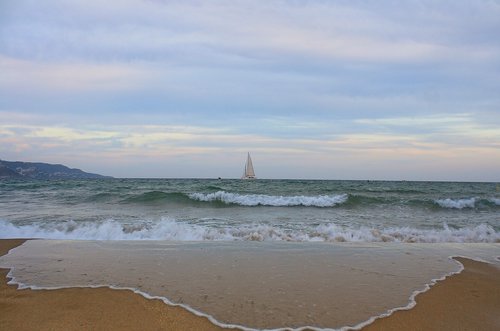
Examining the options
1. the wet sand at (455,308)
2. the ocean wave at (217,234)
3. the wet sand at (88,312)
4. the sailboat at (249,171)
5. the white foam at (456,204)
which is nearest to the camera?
the wet sand at (88,312)

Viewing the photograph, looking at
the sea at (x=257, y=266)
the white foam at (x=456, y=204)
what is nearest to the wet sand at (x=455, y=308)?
the sea at (x=257, y=266)

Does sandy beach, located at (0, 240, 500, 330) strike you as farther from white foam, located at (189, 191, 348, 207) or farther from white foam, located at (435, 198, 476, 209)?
white foam, located at (435, 198, 476, 209)

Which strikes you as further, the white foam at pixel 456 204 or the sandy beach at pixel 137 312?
the white foam at pixel 456 204

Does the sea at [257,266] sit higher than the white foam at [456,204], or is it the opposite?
the white foam at [456,204]

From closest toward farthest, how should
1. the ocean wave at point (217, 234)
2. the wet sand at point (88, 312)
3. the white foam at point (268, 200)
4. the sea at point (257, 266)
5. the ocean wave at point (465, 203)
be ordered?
1. the wet sand at point (88, 312)
2. the sea at point (257, 266)
3. the ocean wave at point (217, 234)
4. the white foam at point (268, 200)
5. the ocean wave at point (465, 203)

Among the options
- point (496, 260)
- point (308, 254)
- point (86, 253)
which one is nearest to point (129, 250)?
point (86, 253)

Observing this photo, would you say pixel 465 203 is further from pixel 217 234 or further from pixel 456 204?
pixel 217 234

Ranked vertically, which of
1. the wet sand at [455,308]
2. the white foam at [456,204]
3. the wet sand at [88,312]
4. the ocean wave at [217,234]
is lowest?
the ocean wave at [217,234]

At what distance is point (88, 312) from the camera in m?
3.48

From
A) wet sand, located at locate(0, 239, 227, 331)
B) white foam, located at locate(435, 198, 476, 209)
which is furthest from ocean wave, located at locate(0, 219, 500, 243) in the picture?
white foam, located at locate(435, 198, 476, 209)

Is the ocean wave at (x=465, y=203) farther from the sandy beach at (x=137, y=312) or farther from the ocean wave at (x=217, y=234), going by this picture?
the sandy beach at (x=137, y=312)

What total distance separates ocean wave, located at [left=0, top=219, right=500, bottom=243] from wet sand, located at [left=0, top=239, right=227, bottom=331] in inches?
179

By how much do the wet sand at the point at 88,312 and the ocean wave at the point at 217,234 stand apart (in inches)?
179

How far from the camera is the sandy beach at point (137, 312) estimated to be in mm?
3236
